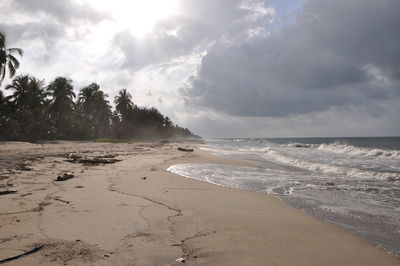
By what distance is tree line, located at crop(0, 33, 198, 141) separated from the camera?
34.4 metres

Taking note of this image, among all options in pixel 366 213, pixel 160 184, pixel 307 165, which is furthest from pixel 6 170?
pixel 307 165

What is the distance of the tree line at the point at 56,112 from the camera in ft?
113

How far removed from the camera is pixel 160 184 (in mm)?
8266

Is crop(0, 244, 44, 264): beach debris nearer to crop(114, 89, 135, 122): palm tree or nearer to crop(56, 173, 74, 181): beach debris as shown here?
crop(56, 173, 74, 181): beach debris

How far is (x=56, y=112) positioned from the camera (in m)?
48.6

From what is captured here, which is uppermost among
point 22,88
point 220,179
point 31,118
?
point 22,88

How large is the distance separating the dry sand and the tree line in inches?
1089

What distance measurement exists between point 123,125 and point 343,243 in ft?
234

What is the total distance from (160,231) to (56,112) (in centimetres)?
5159

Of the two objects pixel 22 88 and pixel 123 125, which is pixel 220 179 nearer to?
pixel 22 88

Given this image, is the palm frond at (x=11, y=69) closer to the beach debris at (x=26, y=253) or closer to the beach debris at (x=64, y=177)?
the beach debris at (x=64, y=177)

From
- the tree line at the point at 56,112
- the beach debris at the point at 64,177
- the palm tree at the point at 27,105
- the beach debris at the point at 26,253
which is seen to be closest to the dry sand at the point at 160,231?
the beach debris at the point at 26,253

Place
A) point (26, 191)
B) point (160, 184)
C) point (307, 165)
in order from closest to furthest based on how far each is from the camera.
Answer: point (26, 191), point (160, 184), point (307, 165)

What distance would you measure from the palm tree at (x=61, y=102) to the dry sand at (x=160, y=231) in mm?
46534
